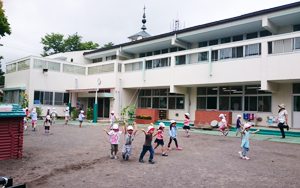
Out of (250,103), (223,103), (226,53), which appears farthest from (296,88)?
(223,103)

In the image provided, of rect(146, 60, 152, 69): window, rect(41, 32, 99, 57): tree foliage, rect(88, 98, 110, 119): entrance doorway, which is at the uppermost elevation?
rect(41, 32, 99, 57): tree foliage

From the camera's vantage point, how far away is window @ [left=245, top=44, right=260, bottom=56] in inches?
643

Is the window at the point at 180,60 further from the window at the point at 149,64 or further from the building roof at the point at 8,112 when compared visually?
the building roof at the point at 8,112

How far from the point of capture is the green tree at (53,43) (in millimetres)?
41688

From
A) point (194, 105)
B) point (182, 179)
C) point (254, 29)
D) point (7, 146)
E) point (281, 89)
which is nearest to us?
point (182, 179)

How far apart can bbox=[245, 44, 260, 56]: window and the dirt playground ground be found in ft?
26.7

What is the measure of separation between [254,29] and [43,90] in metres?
19.3

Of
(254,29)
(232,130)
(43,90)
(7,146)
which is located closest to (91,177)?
(7,146)

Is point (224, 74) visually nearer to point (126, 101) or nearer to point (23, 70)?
point (126, 101)

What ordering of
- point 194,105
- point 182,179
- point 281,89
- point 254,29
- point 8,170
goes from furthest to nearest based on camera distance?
point 194,105
point 254,29
point 281,89
point 8,170
point 182,179

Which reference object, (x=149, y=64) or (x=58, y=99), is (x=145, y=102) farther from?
(x=58, y=99)

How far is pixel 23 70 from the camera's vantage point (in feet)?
80.1

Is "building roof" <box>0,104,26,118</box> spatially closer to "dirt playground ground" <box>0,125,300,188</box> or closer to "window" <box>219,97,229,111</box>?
"dirt playground ground" <box>0,125,300,188</box>

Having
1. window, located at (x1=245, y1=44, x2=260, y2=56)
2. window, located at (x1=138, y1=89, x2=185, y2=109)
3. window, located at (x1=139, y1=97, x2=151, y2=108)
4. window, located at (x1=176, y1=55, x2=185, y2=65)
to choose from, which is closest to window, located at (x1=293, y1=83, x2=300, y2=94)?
window, located at (x1=245, y1=44, x2=260, y2=56)
